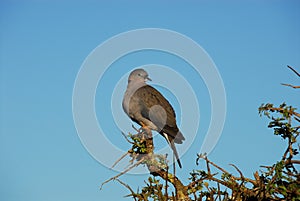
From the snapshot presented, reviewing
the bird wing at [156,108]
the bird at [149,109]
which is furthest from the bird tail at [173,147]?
the bird wing at [156,108]

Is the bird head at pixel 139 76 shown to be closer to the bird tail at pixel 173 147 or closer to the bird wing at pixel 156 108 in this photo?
the bird wing at pixel 156 108

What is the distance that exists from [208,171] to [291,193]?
99 cm

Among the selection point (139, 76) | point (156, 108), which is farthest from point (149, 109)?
point (139, 76)

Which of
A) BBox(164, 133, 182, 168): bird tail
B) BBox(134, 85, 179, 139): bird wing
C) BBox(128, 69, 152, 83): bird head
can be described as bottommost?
BBox(164, 133, 182, 168): bird tail

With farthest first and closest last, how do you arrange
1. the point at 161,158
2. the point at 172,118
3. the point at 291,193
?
the point at 172,118, the point at 161,158, the point at 291,193

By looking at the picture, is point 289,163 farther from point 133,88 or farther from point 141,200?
point 133,88

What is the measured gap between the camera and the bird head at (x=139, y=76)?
32.0 ft

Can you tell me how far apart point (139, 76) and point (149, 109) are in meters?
1.21

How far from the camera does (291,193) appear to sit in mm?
A: 3840

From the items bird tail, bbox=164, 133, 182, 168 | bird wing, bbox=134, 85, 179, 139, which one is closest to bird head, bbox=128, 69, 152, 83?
bird wing, bbox=134, 85, 179, 139

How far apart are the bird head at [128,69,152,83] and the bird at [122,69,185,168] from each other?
252mm

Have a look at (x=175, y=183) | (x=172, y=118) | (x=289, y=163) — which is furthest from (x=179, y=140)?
(x=289, y=163)

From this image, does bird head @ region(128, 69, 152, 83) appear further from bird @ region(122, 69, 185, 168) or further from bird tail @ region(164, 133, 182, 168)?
bird tail @ region(164, 133, 182, 168)

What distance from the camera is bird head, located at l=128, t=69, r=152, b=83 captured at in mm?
9750
